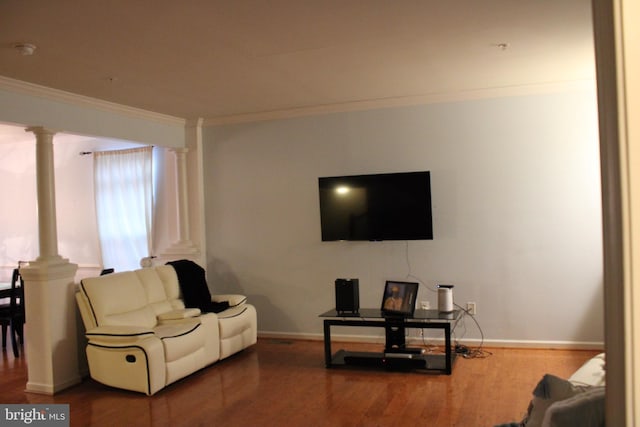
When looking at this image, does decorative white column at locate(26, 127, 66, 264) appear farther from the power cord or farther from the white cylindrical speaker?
the power cord

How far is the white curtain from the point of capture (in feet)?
22.2

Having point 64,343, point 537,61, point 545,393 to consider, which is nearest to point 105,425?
point 64,343

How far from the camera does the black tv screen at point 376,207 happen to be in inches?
208

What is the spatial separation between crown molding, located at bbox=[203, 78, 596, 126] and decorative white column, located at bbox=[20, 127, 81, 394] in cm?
215

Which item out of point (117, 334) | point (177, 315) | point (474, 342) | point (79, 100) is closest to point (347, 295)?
point (474, 342)

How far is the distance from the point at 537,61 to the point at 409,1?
1.89 meters

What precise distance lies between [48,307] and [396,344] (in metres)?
2.96

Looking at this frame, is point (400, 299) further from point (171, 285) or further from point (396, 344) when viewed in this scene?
point (171, 285)

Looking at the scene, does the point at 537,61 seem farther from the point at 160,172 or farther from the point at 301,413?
the point at 160,172

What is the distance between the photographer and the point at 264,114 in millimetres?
6066

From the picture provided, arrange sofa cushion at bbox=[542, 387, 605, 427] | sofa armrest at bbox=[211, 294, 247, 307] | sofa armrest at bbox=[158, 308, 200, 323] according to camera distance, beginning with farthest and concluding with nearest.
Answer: sofa armrest at bbox=[211, 294, 247, 307]
sofa armrest at bbox=[158, 308, 200, 323]
sofa cushion at bbox=[542, 387, 605, 427]

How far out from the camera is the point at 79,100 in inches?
194

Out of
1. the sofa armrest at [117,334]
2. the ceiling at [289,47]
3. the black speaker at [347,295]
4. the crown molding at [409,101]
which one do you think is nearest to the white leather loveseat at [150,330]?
the sofa armrest at [117,334]

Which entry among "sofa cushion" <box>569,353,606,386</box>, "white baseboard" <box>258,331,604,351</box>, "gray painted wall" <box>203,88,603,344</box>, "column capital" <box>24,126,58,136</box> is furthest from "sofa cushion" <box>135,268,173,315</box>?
"sofa cushion" <box>569,353,606,386</box>
